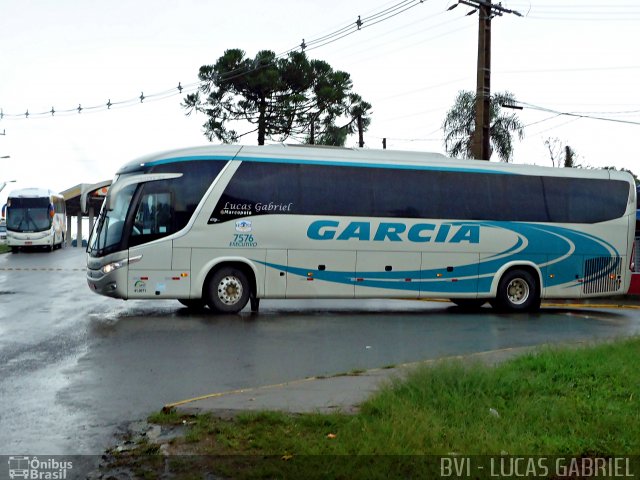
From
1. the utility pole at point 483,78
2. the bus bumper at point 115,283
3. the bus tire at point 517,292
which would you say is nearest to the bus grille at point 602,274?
the bus tire at point 517,292

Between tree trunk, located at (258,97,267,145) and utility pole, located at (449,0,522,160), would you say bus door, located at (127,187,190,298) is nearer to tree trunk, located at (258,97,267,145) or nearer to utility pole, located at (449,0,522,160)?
utility pole, located at (449,0,522,160)

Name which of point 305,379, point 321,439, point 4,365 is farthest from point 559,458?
point 4,365

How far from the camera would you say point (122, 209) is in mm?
17109

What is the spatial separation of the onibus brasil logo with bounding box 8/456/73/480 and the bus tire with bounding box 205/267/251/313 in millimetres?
10673

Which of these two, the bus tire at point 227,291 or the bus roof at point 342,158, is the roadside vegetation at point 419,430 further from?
the bus roof at point 342,158

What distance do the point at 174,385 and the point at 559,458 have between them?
473 centimetres

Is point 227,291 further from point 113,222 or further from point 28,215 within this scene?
point 28,215

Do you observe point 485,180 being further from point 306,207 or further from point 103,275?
point 103,275

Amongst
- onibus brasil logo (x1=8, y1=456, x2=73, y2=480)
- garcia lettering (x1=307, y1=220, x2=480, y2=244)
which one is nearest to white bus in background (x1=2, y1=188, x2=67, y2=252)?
garcia lettering (x1=307, y1=220, x2=480, y2=244)

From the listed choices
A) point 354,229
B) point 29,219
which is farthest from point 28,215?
point 354,229

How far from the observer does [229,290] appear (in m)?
17.4

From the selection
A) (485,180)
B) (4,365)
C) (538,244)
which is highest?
(485,180)

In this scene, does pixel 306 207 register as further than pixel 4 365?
Yes

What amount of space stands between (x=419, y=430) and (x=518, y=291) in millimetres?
13746
